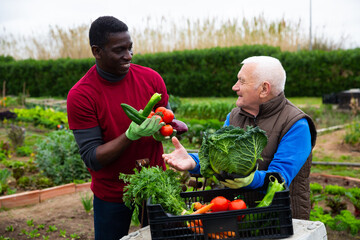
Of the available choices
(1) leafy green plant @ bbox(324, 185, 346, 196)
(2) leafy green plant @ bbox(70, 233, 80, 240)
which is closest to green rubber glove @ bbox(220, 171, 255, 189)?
(2) leafy green plant @ bbox(70, 233, 80, 240)

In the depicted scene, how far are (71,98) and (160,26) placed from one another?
726 inches

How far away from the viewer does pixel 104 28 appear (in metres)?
2.46

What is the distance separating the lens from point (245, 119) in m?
2.53

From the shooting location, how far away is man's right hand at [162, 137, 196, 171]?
2.16m

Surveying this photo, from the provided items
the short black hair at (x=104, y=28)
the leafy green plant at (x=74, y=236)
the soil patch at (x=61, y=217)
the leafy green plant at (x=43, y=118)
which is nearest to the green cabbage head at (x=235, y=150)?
the short black hair at (x=104, y=28)

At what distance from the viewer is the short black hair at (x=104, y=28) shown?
2455 millimetres

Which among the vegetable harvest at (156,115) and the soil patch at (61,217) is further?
the soil patch at (61,217)

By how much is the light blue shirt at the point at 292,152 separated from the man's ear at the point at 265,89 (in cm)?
25

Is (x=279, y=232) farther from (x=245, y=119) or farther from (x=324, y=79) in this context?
(x=324, y=79)

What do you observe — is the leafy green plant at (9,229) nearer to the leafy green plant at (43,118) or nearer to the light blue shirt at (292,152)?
the light blue shirt at (292,152)

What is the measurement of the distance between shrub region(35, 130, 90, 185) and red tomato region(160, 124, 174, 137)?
3890 mm

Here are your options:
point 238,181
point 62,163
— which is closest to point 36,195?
A: point 62,163

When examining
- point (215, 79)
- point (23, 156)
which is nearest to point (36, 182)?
point (23, 156)

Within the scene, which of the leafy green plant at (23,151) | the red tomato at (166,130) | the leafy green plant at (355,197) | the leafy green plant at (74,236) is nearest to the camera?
the red tomato at (166,130)
